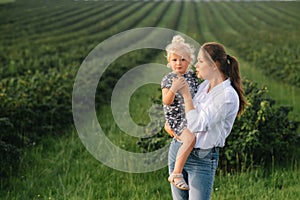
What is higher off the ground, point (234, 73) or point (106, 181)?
point (234, 73)

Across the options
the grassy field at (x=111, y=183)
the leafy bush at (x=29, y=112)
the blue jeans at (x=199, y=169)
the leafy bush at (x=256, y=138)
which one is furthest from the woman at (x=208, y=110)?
the leafy bush at (x=29, y=112)

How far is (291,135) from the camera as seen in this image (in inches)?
202

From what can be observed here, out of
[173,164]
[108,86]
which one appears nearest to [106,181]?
[173,164]

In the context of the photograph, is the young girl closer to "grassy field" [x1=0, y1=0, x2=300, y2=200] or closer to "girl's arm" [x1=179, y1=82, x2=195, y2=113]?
"girl's arm" [x1=179, y1=82, x2=195, y2=113]

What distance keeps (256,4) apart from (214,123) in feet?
110

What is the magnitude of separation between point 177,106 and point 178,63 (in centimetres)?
22

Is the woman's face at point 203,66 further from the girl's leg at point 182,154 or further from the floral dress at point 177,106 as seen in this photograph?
the girl's leg at point 182,154

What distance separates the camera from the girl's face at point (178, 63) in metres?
2.40

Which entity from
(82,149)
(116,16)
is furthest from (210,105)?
(116,16)

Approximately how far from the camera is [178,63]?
2.40 m

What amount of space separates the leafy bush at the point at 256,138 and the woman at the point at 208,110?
2123 mm

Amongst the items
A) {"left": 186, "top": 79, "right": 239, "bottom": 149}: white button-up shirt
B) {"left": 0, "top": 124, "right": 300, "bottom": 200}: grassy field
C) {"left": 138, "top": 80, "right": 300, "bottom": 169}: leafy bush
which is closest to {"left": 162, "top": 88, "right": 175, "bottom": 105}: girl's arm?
{"left": 186, "top": 79, "right": 239, "bottom": 149}: white button-up shirt

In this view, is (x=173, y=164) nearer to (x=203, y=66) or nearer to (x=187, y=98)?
(x=187, y=98)

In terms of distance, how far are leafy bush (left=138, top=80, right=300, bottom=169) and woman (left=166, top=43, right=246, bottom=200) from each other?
2123 millimetres
